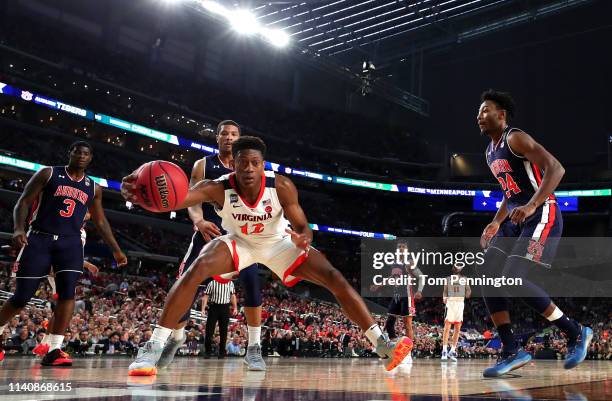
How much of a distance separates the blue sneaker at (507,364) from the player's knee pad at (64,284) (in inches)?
152

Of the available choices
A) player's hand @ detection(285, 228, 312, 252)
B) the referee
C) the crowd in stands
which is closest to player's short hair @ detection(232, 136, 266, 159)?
player's hand @ detection(285, 228, 312, 252)

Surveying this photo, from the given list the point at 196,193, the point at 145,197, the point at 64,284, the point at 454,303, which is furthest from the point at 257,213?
the point at 454,303

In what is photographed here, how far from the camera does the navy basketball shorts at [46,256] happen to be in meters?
5.73

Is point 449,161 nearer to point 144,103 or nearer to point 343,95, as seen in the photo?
point 343,95

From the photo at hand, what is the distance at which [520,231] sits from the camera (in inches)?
203

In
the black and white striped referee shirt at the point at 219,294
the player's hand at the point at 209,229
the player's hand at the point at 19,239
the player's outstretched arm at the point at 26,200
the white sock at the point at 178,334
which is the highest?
the player's outstretched arm at the point at 26,200

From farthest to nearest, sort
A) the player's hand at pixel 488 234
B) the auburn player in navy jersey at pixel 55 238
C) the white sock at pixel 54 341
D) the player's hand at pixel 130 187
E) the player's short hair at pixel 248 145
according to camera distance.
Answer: the white sock at pixel 54 341 < the auburn player in navy jersey at pixel 55 238 < the player's hand at pixel 488 234 < the player's short hair at pixel 248 145 < the player's hand at pixel 130 187

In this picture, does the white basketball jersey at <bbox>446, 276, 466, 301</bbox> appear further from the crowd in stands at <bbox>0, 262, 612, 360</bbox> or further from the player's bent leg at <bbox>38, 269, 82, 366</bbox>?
the player's bent leg at <bbox>38, 269, 82, 366</bbox>

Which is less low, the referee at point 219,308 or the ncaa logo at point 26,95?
the ncaa logo at point 26,95

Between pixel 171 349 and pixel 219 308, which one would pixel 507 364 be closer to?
pixel 171 349

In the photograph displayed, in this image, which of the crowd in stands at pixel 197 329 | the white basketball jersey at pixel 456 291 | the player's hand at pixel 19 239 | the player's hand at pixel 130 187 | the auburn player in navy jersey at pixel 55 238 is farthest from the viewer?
the white basketball jersey at pixel 456 291

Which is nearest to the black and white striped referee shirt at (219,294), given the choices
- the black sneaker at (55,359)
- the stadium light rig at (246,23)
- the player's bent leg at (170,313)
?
the black sneaker at (55,359)

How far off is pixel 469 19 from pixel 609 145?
482 inches

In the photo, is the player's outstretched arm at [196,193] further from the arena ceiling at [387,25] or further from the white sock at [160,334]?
the arena ceiling at [387,25]
